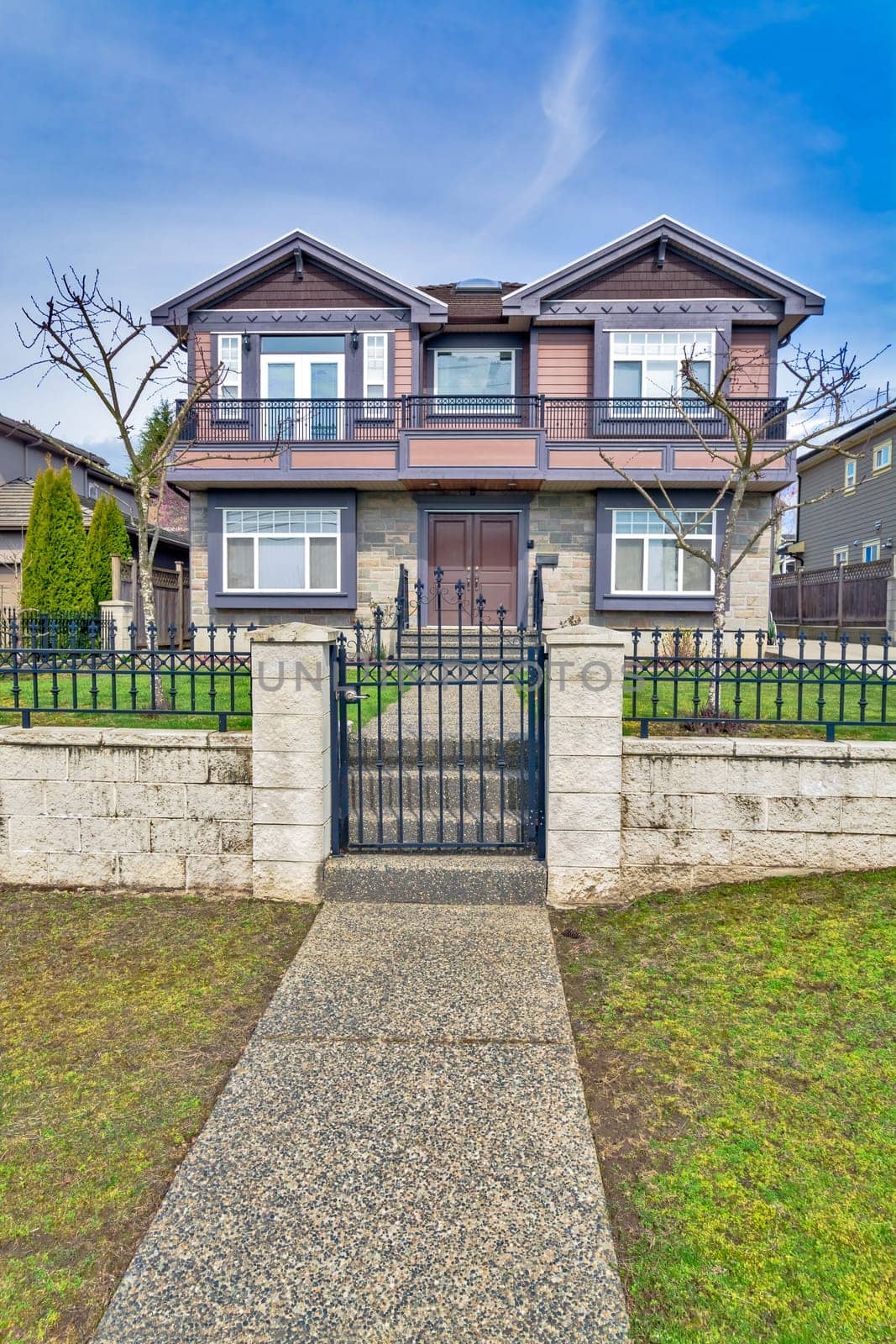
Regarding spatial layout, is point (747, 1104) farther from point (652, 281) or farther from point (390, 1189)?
point (652, 281)

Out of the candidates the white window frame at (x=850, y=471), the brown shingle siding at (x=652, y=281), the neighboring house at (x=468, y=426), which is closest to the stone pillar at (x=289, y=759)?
the neighboring house at (x=468, y=426)

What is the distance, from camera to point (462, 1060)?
3.13 m

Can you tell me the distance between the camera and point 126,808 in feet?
16.2

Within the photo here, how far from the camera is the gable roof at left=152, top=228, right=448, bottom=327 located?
1452 centimetres

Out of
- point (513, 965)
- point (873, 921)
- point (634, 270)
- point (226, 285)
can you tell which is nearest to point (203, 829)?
point (513, 965)

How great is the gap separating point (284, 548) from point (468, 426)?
14.7 feet

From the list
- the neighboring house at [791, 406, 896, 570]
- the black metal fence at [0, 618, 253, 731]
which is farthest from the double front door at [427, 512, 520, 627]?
the neighboring house at [791, 406, 896, 570]

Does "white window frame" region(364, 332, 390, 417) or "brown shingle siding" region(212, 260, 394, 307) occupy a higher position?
"brown shingle siding" region(212, 260, 394, 307)

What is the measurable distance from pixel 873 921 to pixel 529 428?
37.4ft

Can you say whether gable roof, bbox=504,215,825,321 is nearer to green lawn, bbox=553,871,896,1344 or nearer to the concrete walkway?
green lawn, bbox=553,871,896,1344

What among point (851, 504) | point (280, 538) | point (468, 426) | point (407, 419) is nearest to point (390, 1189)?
point (280, 538)

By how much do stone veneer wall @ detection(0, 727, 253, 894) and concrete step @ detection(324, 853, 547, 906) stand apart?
0.70 m

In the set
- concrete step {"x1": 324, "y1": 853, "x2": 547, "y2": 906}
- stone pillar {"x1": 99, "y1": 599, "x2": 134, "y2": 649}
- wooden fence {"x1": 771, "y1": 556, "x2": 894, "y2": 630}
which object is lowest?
concrete step {"x1": 324, "y1": 853, "x2": 547, "y2": 906}

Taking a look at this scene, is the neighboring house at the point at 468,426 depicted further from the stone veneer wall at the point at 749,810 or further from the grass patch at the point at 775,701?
the stone veneer wall at the point at 749,810
